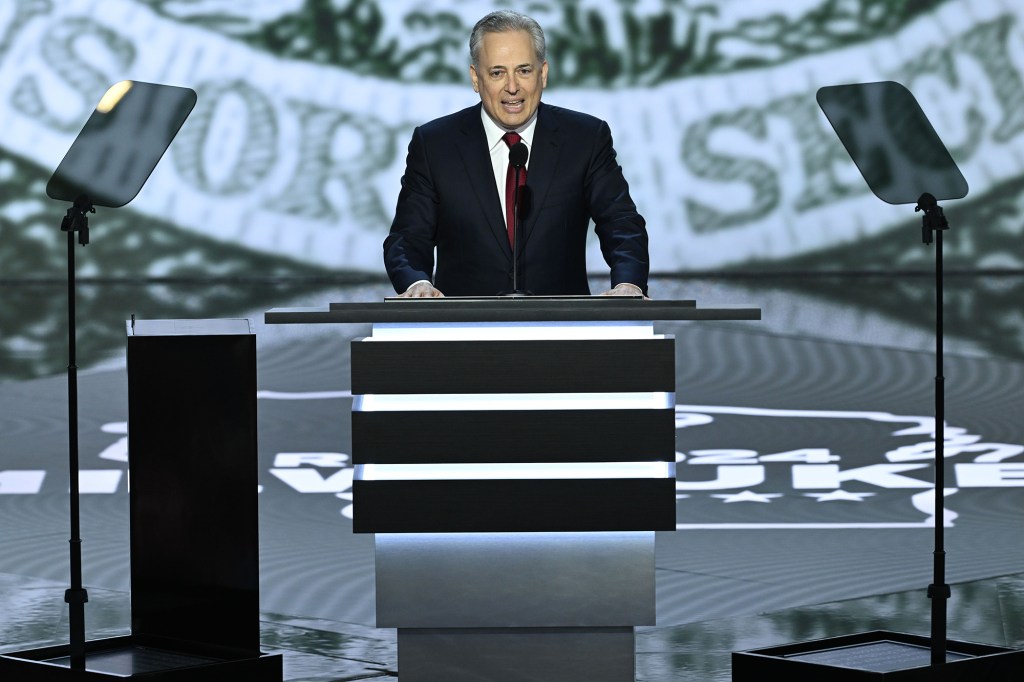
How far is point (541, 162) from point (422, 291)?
0.52m

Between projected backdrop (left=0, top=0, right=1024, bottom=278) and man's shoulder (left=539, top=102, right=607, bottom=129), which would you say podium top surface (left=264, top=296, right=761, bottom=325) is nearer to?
man's shoulder (left=539, top=102, right=607, bottom=129)

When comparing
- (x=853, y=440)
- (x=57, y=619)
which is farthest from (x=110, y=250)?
(x=57, y=619)

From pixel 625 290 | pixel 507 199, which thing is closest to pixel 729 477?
pixel 507 199

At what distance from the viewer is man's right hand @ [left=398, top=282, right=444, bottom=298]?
2406mm

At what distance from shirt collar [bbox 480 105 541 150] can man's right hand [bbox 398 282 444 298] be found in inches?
19.9

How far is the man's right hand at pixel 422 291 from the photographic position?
2406 mm

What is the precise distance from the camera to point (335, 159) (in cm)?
835

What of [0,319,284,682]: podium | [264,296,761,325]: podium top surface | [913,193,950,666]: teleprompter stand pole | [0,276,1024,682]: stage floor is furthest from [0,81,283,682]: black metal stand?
[913,193,950,666]: teleprompter stand pole

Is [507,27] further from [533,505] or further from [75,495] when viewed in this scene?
[75,495]

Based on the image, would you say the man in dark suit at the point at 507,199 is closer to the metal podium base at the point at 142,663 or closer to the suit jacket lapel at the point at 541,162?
the suit jacket lapel at the point at 541,162

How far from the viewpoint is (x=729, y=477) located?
16.8 ft

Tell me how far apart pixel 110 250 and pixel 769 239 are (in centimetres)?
370

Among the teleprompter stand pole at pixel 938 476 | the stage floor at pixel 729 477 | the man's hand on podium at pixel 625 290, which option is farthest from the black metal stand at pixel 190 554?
the teleprompter stand pole at pixel 938 476

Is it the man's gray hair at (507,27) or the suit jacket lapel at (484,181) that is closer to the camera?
the man's gray hair at (507,27)
